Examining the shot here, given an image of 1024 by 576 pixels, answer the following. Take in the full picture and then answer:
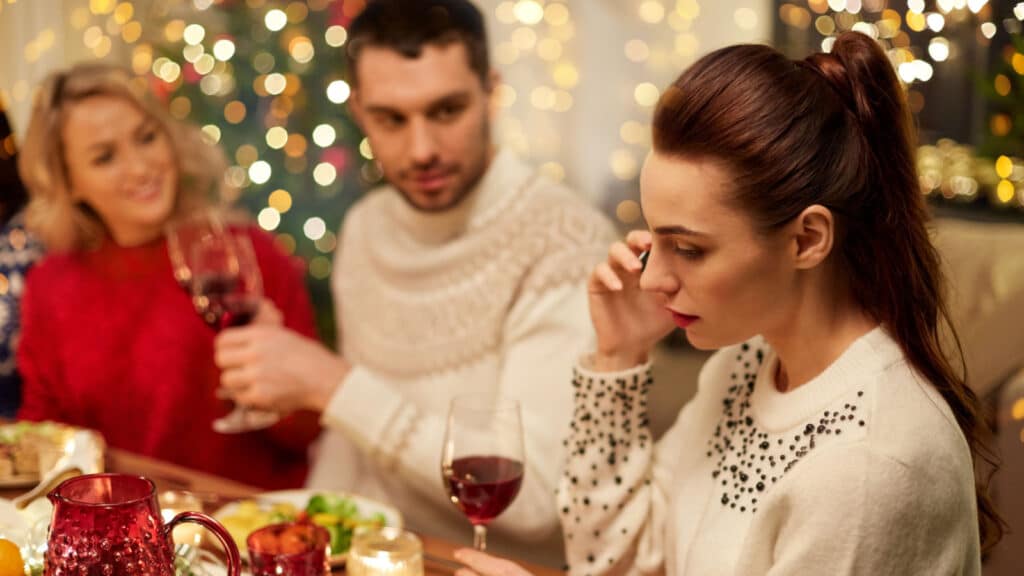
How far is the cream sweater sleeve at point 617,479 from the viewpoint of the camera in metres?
1.37

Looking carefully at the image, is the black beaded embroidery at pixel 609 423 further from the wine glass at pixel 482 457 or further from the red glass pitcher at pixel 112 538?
the red glass pitcher at pixel 112 538

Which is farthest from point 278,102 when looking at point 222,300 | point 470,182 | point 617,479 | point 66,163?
point 617,479

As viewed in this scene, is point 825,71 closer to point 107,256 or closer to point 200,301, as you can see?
point 200,301

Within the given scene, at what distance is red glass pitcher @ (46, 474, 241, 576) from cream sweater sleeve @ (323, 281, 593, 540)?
80 cm

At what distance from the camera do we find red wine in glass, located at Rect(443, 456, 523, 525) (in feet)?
3.86

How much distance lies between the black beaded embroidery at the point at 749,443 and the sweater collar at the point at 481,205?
0.73 meters

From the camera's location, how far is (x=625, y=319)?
4.44ft

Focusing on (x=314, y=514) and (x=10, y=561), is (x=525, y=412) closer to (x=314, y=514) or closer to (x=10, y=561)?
(x=314, y=514)

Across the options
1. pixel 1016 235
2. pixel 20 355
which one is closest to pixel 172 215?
pixel 20 355

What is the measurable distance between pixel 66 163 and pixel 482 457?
5.32ft

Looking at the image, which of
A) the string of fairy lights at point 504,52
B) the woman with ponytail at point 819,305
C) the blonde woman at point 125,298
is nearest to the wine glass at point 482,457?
the woman with ponytail at point 819,305

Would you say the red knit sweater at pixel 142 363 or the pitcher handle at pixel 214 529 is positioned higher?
the pitcher handle at pixel 214 529

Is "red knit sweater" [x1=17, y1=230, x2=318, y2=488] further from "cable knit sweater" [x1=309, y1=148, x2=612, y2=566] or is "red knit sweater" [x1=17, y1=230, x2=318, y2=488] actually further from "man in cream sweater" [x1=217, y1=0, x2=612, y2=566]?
"man in cream sweater" [x1=217, y1=0, x2=612, y2=566]

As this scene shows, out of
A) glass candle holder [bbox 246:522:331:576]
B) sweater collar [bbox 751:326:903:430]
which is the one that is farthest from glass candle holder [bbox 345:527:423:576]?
sweater collar [bbox 751:326:903:430]
